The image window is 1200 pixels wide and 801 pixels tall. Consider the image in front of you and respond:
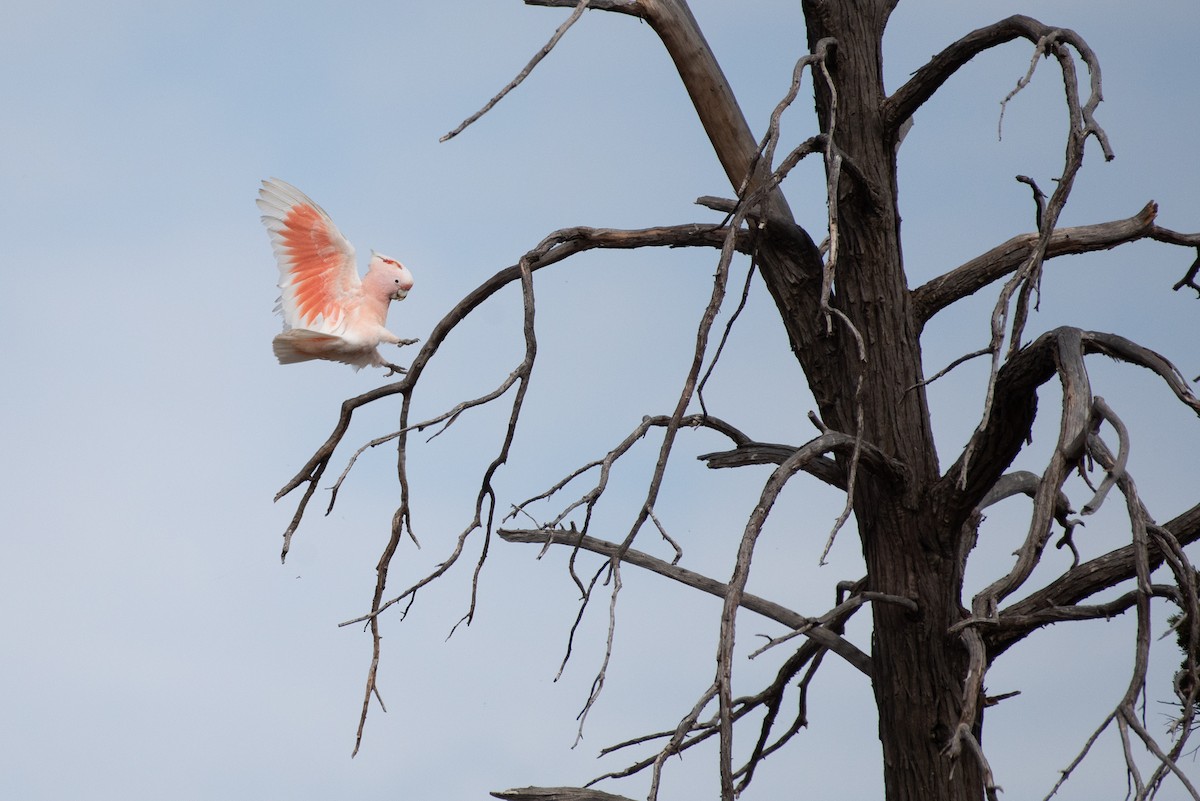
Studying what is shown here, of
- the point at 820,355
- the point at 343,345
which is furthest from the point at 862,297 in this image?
the point at 343,345

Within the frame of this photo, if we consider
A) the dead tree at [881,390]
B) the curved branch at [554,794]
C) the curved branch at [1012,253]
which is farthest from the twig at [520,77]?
the curved branch at [554,794]

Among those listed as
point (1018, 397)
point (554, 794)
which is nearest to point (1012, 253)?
point (1018, 397)

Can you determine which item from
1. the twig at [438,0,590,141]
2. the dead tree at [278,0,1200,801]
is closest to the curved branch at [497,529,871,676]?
the dead tree at [278,0,1200,801]

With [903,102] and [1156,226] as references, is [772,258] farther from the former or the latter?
[1156,226]

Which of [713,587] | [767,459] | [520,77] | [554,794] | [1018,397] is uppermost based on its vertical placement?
[520,77]

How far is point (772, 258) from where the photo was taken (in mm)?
4395

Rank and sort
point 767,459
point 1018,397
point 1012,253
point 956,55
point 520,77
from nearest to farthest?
1. point 520,77
2. point 1018,397
3. point 956,55
4. point 1012,253
5. point 767,459

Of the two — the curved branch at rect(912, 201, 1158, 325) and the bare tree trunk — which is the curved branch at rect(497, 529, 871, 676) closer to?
the bare tree trunk

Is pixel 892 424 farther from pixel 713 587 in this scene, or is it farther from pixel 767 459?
pixel 713 587

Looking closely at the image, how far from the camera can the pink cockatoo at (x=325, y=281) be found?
14.8ft

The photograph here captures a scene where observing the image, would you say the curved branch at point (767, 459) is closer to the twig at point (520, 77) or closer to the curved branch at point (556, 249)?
the curved branch at point (556, 249)

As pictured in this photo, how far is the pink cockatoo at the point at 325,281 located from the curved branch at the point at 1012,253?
69.6 inches

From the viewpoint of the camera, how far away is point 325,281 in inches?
182

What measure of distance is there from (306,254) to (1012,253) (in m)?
2.41
